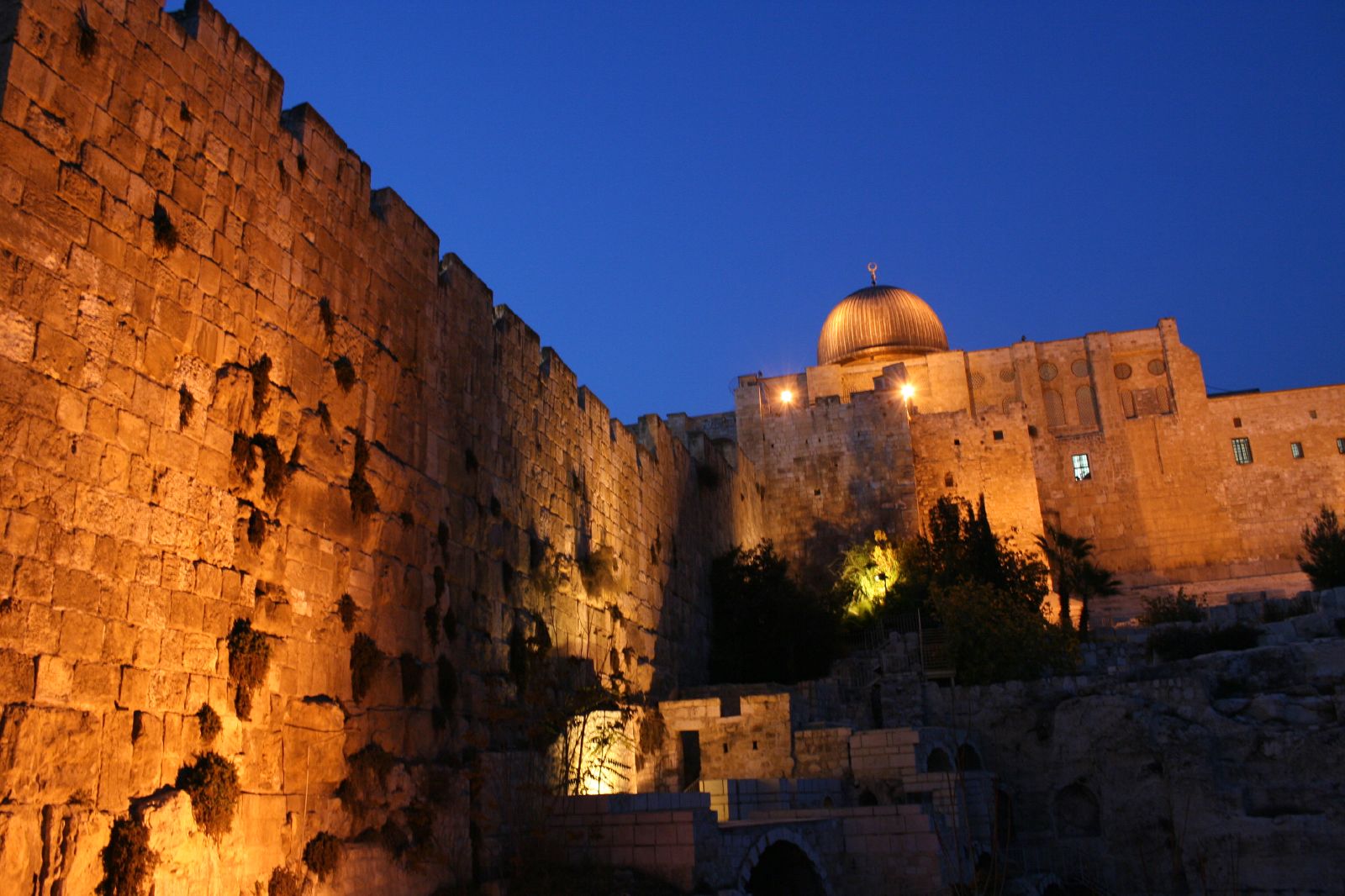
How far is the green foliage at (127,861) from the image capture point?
6070mm

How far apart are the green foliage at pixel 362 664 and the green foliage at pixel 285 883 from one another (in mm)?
1454

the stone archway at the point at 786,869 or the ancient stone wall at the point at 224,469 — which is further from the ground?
the ancient stone wall at the point at 224,469

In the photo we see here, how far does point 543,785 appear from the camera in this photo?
36.5 ft

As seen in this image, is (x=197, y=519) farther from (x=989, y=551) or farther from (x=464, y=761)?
(x=989, y=551)

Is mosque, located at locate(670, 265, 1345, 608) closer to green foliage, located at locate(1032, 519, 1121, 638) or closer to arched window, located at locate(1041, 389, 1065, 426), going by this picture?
arched window, located at locate(1041, 389, 1065, 426)

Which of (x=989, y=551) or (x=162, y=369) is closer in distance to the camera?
(x=162, y=369)

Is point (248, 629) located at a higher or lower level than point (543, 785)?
higher

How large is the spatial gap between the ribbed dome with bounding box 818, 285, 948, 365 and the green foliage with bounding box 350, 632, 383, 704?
31.6 m

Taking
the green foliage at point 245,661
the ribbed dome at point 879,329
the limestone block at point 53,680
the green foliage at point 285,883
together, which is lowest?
the green foliage at point 285,883

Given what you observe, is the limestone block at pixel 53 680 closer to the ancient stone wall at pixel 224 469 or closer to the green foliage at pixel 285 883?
the ancient stone wall at pixel 224 469

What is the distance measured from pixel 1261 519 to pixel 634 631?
2628cm

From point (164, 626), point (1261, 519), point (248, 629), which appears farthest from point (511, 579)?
point (1261, 519)

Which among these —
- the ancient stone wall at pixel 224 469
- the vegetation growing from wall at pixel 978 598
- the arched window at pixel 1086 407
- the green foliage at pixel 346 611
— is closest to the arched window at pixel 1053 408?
the arched window at pixel 1086 407

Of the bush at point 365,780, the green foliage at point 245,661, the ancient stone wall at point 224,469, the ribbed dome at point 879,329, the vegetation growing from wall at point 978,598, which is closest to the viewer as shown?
the ancient stone wall at point 224,469
